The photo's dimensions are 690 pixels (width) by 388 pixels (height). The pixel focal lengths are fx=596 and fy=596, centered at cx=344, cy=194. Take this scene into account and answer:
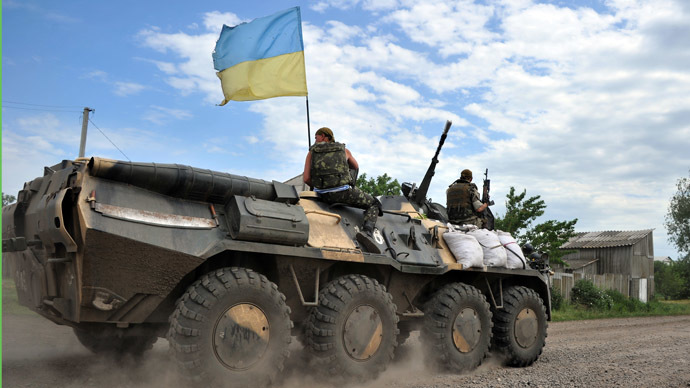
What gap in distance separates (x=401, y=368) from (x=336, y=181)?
2542 millimetres

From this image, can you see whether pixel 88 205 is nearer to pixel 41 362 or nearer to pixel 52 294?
pixel 52 294

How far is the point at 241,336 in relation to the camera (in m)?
5.31

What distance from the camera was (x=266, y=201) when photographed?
19.5 feet

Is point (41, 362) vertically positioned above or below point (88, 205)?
below

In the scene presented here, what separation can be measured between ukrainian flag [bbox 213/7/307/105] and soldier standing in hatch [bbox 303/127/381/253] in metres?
1.84

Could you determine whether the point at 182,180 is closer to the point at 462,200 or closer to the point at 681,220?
the point at 462,200

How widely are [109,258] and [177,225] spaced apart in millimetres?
656

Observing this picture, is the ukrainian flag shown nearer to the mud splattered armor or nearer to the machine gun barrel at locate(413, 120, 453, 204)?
the mud splattered armor

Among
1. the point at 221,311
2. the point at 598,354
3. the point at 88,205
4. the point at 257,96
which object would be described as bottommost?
the point at 598,354

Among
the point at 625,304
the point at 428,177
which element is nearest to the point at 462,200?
the point at 428,177

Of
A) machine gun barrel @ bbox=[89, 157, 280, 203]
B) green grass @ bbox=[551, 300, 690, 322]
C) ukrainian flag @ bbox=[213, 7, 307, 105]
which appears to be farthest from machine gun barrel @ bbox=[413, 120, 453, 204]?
green grass @ bbox=[551, 300, 690, 322]

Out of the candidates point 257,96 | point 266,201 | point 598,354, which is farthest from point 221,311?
point 598,354

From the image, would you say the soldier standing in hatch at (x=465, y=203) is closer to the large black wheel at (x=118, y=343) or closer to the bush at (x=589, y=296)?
the large black wheel at (x=118, y=343)

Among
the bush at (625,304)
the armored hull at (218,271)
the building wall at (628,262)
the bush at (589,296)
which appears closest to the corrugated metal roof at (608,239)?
the building wall at (628,262)
